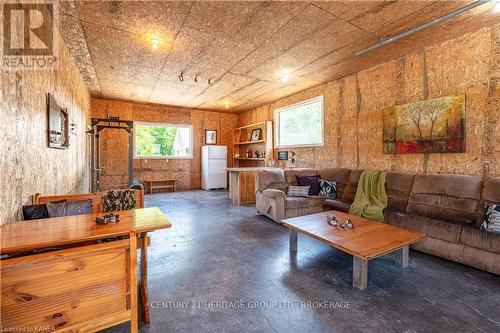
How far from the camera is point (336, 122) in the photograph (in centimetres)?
484

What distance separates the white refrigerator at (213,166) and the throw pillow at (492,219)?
20.8ft

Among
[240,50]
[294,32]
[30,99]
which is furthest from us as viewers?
[240,50]

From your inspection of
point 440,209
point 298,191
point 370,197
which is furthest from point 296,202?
point 440,209

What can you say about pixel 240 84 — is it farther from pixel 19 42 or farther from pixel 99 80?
pixel 19 42

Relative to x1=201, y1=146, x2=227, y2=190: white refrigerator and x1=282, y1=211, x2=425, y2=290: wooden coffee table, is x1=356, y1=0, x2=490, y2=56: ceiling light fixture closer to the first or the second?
x1=282, y1=211, x2=425, y2=290: wooden coffee table

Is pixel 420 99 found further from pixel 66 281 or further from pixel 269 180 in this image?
pixel 66 281

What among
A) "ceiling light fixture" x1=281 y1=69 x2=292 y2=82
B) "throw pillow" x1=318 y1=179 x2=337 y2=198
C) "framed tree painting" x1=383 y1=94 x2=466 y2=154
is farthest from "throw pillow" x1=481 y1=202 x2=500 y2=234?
"ceiling light fixture" x1=281 y1=69 x2=292 y2=82

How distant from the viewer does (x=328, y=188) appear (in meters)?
4.33

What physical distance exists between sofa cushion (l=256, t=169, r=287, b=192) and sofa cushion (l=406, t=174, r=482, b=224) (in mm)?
2207

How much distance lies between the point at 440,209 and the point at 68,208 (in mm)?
4219

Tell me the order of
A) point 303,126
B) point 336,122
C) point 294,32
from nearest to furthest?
point 294,32
point 336,122
point 303,126

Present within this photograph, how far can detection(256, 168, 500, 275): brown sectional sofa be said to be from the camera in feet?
7.80

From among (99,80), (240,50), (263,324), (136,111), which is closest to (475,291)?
(263,324)

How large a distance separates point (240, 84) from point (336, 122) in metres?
2.30
